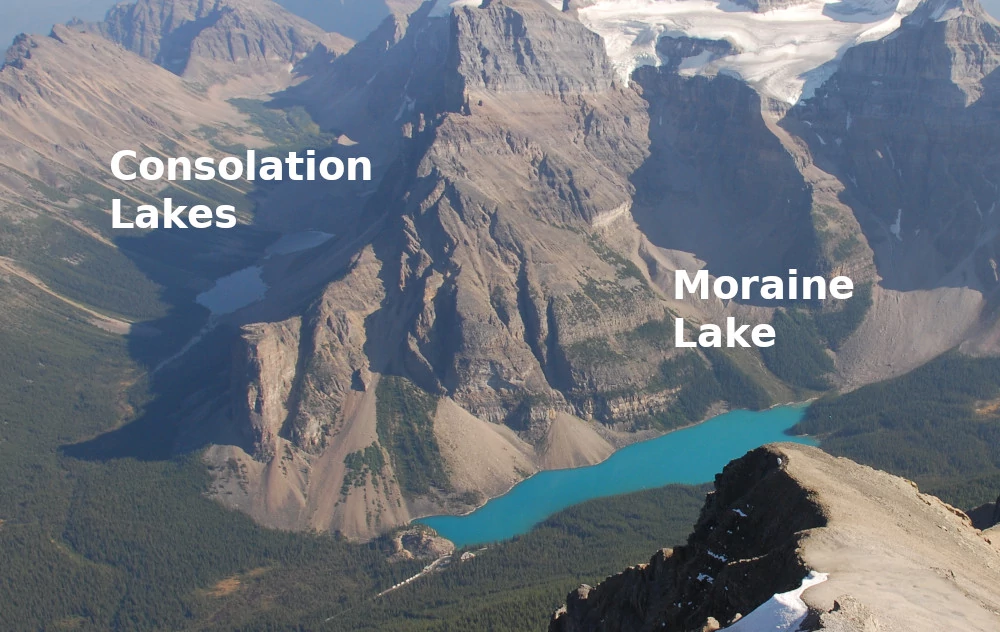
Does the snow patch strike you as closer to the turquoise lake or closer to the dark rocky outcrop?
the dark rocky outcrop

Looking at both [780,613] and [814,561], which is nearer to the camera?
[780,613]

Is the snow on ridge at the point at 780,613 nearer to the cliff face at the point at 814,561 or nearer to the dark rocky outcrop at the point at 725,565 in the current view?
the cliff face at the point at 814,561

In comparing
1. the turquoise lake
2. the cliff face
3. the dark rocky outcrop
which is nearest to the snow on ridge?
the cliff face

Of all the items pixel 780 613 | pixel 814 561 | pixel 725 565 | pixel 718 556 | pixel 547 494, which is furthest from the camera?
pixel 547 494

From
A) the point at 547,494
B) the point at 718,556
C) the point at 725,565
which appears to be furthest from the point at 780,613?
the point at 547,494

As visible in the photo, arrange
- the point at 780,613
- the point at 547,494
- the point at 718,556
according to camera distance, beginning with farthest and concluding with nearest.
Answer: the point at 547,494, the point at 718,556, the point at 780,613

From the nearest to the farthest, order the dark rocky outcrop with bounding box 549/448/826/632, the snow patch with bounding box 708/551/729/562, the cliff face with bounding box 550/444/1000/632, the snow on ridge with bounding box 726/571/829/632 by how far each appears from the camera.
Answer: the snow on ridge with bounding box 726/571/829/632 < the cliff face with bounding box 550/444/1000/632 < the dark rocky outcrop with bounding box 549/448/826/632 < the snow patch with bounding box 708/551/729/562

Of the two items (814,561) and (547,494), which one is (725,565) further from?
(547,494)
